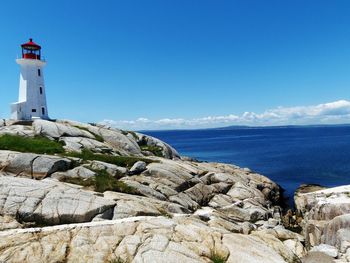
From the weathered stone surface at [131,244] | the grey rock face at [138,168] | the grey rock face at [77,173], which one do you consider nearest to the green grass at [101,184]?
the grey rock face at [77,173]

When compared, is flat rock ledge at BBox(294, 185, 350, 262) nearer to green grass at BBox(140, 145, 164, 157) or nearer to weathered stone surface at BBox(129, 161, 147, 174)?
weathered stone surface at BBox(129, 161, 147, 174)

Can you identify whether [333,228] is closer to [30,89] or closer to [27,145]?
[27,145]

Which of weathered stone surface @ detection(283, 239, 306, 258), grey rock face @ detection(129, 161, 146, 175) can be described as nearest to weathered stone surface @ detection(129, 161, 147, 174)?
grey rock face @ detection(129, 161, 146, 175)

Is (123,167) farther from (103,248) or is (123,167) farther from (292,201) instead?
(292,201)

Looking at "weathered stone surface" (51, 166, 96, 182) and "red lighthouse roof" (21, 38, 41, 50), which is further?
"red lighthouse roof" (21, 38, 41, 50)

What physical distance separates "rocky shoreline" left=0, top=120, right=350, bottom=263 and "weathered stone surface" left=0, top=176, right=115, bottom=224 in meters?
0.06

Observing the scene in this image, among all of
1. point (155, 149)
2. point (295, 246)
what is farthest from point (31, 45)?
point (295, 246)

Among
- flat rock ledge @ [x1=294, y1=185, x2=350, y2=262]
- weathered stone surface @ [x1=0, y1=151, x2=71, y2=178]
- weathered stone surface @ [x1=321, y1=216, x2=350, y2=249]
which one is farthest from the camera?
weathered stone surface @ [x1=0, y1=151, x2=71, y2=178]

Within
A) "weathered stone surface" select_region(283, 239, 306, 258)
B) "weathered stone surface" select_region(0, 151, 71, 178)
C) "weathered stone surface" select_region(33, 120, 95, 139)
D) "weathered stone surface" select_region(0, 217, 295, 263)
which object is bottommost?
"weathered stone surface" select_region(283, 239, 306, 258)

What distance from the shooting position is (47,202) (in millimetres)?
20266

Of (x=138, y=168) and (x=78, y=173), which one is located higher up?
(x=78, y=173)

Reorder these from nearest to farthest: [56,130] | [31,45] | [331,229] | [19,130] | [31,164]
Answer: [331,229] < [31,164] < [19,130] < [56,130] < [31,45]

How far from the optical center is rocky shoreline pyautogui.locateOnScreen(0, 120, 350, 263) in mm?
16031

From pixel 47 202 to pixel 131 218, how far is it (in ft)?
18.4
